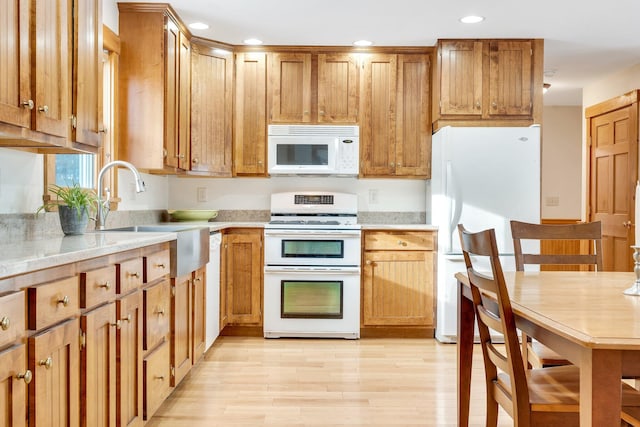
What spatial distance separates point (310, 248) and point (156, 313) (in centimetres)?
180

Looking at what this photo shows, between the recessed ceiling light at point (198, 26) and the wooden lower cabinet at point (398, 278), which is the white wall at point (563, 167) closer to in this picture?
the wooden lower cabinet at point (398, 278)

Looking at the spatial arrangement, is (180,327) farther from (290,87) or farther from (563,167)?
(563,167)

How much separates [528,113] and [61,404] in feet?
12.4

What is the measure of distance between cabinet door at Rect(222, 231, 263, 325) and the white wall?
4.08m

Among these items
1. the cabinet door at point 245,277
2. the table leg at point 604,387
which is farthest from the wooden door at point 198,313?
the table leg at point 604,387

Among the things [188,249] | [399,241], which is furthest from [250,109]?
[188,249]

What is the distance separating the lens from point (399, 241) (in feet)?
13.6

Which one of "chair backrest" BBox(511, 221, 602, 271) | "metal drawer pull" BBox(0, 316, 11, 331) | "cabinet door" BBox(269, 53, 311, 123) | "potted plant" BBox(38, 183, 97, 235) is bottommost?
"metal drawer pull" BBox(0, 316, 11, 331)

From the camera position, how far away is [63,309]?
158cm

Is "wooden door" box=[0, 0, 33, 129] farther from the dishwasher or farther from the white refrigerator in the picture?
the white refrigerator

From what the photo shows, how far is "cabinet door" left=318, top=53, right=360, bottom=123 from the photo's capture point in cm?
436

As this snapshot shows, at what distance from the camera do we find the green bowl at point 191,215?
4301 mm

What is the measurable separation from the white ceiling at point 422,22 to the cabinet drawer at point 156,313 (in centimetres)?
193

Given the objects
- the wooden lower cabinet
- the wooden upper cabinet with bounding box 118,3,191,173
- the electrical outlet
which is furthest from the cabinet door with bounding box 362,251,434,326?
the wooden upper cabinet with bounding box 118,3,191,173
